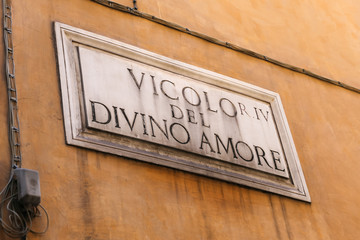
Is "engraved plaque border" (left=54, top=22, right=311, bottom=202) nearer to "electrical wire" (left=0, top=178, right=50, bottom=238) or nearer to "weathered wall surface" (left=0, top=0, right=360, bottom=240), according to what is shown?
"weathered wall surface" (left=0, top=0, right=360, bottom=240)

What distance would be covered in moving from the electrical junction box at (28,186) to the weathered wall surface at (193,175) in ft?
0.55

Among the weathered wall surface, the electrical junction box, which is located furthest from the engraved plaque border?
the electrical junction box

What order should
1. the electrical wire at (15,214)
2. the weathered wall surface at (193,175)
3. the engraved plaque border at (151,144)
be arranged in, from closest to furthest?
the electrical wire at (15,214) → the weathered wall surface at (193,175) → the engraved plaque border at (151,144)

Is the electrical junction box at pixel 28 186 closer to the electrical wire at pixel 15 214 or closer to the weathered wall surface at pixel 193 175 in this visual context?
the electrical wire at pixel 15 214

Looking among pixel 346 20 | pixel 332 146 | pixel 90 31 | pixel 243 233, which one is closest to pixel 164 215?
pixel 243 233

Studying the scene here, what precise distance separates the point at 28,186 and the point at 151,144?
1369 mm

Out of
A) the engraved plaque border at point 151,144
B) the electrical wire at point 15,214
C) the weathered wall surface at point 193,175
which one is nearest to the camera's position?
the electrical wire at point 15,214

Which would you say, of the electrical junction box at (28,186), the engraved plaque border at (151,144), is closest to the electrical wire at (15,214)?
the electrical junction box at (28,186)

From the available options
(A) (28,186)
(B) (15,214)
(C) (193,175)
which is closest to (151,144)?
(C) (193,175)

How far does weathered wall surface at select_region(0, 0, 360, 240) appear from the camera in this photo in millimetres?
5547

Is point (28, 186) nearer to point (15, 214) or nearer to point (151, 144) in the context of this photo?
point (15, 214)

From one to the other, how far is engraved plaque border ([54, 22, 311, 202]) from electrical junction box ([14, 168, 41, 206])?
2.06 ft

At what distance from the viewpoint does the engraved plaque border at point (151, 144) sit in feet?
19.4

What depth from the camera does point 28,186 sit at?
16.7ft
